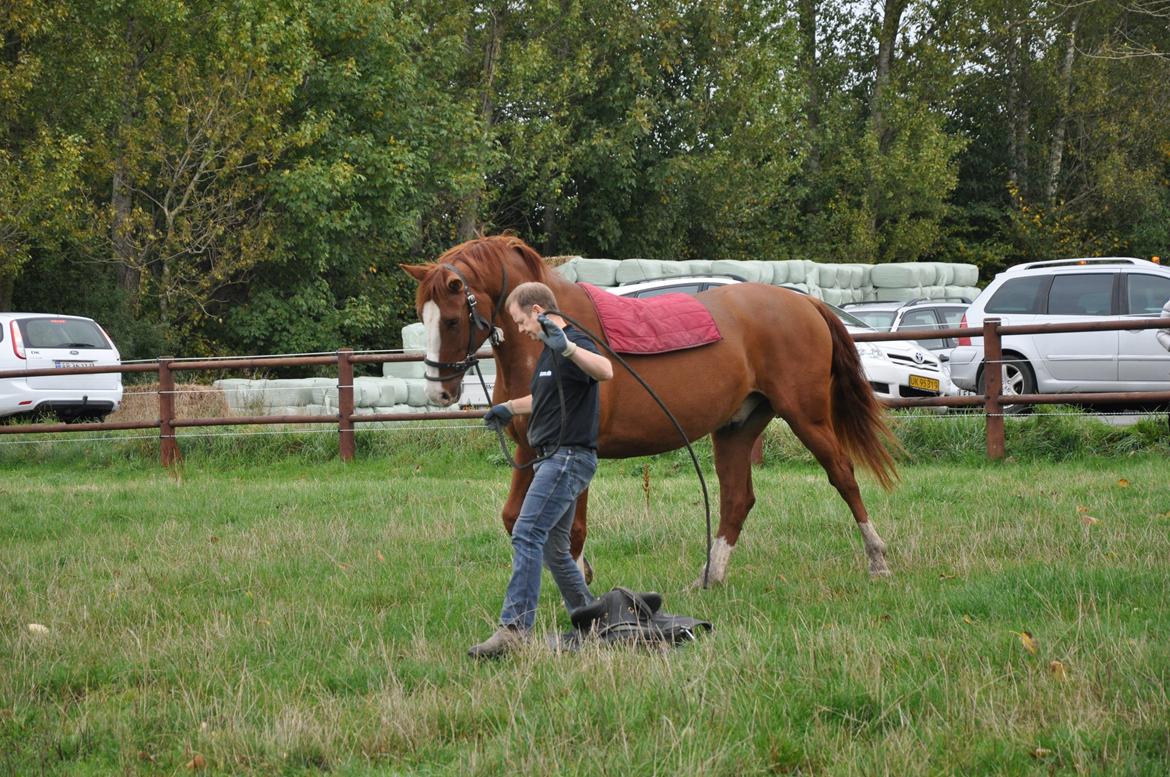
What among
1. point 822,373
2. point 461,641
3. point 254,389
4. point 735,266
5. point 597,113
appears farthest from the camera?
point 597,113

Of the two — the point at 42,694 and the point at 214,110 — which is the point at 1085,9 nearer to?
the point at 214,110

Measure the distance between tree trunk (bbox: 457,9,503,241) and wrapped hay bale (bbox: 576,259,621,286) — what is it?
8107mm

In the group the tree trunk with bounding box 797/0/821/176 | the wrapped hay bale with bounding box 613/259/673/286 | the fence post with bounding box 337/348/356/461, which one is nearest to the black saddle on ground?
the fence post with bounding box 337/348/356/461

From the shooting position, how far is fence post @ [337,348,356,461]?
13758 mm

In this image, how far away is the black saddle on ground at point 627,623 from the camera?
506cm

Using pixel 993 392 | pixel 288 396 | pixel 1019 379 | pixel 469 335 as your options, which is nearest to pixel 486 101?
pixel 288 396

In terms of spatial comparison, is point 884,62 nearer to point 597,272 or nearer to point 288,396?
point 597,272

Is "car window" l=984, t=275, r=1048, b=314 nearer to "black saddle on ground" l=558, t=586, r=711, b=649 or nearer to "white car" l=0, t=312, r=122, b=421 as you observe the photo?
"black saddle on ground" l=558, t=586, r=711, b=649

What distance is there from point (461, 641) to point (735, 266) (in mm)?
18358

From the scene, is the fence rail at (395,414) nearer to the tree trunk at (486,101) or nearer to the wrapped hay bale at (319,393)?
the wrapped hay bale at (319,393)

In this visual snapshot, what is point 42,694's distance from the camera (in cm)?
479

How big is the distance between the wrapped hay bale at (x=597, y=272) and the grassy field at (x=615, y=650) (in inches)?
458

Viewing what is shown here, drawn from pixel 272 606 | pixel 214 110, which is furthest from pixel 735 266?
pixel 272 606

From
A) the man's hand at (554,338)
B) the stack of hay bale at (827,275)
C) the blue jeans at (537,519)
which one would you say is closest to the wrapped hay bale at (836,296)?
the stack of hay bale at (827,275)
